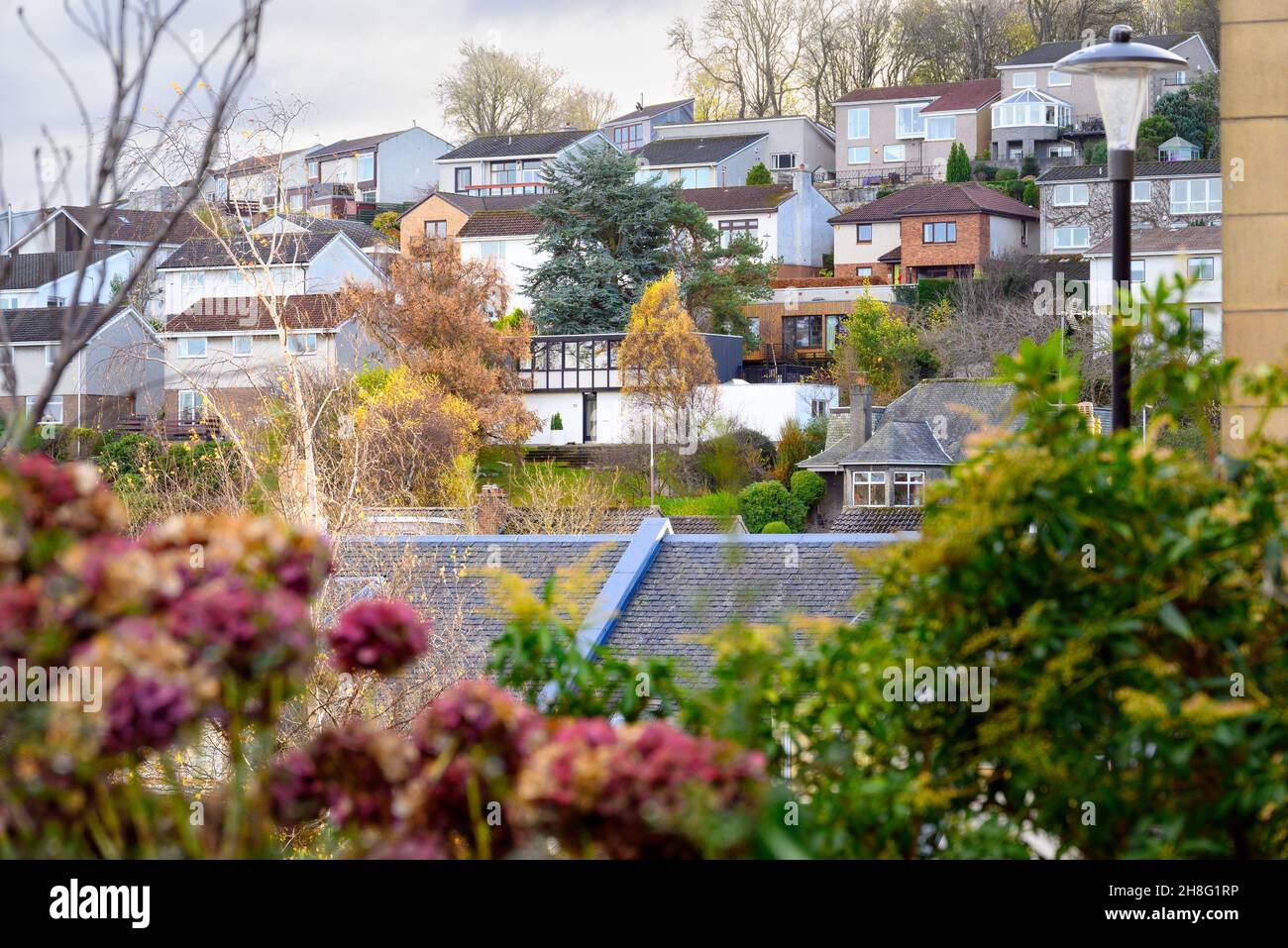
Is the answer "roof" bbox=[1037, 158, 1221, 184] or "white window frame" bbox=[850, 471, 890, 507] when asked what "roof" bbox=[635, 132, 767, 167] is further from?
"white window frame" bbox=[850, 471, 890, 507]

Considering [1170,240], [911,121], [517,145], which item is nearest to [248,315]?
[517,145]

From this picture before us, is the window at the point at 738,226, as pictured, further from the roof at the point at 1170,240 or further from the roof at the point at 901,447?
the roof at the point at 901,447

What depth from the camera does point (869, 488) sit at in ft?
118

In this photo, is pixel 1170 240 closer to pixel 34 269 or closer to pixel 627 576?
pixel 627 576

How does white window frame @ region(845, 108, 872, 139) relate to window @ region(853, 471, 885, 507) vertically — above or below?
above

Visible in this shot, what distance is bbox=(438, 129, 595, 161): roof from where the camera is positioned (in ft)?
204

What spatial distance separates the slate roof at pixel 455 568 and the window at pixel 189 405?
76.1 feet

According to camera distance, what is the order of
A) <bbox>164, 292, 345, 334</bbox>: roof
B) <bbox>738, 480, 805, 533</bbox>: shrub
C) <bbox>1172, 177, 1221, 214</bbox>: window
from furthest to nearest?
<bbox>1172, 177, 1221, 214</bbox>: window < <bbox>164, 292, 345, 334</bbox>: roof < <bbox>738, 480, 805, 533</bbox>: shrub

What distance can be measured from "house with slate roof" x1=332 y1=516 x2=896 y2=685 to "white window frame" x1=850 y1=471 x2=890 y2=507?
1765cm

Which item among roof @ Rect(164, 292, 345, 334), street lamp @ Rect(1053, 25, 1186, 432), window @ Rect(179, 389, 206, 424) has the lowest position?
window @ Rect(179, 389, 206, 424)

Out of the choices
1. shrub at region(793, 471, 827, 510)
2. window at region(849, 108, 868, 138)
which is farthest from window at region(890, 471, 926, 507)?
window at region(849, 108, 868, 138)

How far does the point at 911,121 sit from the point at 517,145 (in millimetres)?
17570

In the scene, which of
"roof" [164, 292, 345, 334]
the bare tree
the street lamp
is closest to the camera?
the bare tree

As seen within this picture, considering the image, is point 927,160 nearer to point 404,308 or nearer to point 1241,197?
point 404,308
